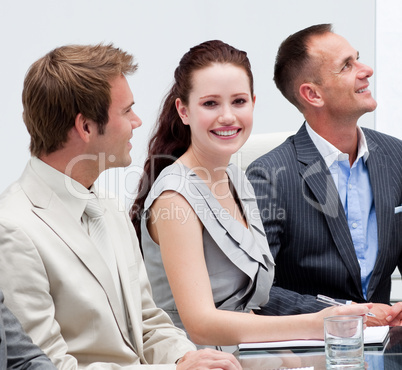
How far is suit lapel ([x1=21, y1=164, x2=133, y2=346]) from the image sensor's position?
4.50ft

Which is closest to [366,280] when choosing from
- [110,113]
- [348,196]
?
[348,196]

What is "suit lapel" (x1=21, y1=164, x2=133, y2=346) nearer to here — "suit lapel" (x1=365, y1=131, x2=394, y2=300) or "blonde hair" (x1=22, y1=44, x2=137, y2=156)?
"blonde hair" (x1=22, y1=44, x2=137, y2=156)

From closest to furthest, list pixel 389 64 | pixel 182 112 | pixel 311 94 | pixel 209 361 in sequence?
pixel 209 361, pixel 182 112, pixel 311 94, pixel 389 64

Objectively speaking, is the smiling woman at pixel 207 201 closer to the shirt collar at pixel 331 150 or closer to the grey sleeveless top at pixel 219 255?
the grey sleeveless top at pixel 219 255

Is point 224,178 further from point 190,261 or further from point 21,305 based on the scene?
point 21,305

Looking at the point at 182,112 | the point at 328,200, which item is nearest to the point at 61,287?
the point at 182,112

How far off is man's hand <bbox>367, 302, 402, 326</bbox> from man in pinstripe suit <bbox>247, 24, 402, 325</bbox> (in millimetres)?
187

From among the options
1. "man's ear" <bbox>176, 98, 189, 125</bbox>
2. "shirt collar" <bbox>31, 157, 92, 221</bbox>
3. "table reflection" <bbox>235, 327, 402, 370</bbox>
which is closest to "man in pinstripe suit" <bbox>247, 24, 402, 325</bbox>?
"man's ear" <bbox>176, 98, 189, 125</bbox>

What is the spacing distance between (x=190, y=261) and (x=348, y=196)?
2.60ft

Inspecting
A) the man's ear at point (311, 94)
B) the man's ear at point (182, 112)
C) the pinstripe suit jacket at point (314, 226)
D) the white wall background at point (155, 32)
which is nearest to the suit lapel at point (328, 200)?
the pinstripe suit jacket at point (314, 226)

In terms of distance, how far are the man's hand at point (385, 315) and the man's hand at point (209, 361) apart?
684 millimetres

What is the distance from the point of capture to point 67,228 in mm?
1395

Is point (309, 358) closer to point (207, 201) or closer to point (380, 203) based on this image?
point (207, 201)

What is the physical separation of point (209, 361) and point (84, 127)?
58cm
